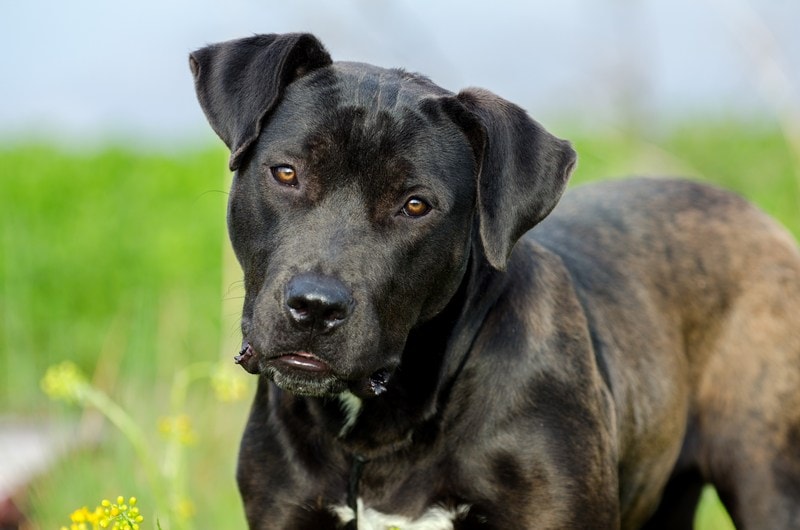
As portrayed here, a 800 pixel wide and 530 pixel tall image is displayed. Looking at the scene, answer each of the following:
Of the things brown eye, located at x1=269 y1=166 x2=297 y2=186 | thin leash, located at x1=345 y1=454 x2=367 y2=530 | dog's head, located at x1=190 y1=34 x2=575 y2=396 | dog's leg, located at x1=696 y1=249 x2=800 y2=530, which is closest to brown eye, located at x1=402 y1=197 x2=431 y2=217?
dog's head, located at x1=190 y1=34 x2=575 y2=396

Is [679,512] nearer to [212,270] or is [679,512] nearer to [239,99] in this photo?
[239,99]

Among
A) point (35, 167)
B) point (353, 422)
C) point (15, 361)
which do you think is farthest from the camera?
point (35, 167)

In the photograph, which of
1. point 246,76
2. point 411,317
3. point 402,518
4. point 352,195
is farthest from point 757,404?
point 246,76

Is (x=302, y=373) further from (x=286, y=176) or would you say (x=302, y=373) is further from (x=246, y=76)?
(x=246, y=76)

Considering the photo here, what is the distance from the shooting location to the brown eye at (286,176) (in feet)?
12.7

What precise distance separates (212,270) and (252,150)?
725 cm

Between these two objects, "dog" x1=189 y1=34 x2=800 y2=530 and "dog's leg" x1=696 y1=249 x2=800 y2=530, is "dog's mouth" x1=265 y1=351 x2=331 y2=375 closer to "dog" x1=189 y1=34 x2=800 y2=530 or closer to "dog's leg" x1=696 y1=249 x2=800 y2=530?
"dog" x1=189 y1=34 x2=800 y2=530

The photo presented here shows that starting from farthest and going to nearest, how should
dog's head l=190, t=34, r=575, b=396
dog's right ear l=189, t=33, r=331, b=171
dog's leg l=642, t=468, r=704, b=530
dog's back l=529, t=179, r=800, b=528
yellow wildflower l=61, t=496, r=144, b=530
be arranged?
dog's leg l=642, t=468, r=704, b=530, dog's back l=529, t=179, r=800, b=528, dog's right ear l=189, t=33, r=331, b=171, dog's head l=190, t=34, r=575, b=396, yellow wildflower l=61, t=496, r=144, b=530

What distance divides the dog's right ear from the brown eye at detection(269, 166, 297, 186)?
0.16m

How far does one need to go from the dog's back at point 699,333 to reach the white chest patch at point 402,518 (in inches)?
36.1

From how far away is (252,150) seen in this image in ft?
13.2

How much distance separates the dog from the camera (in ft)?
12.3

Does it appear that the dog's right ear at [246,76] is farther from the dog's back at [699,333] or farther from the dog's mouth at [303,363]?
the dog's back at [699,333]

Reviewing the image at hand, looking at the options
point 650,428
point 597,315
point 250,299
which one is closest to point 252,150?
point 250,299
